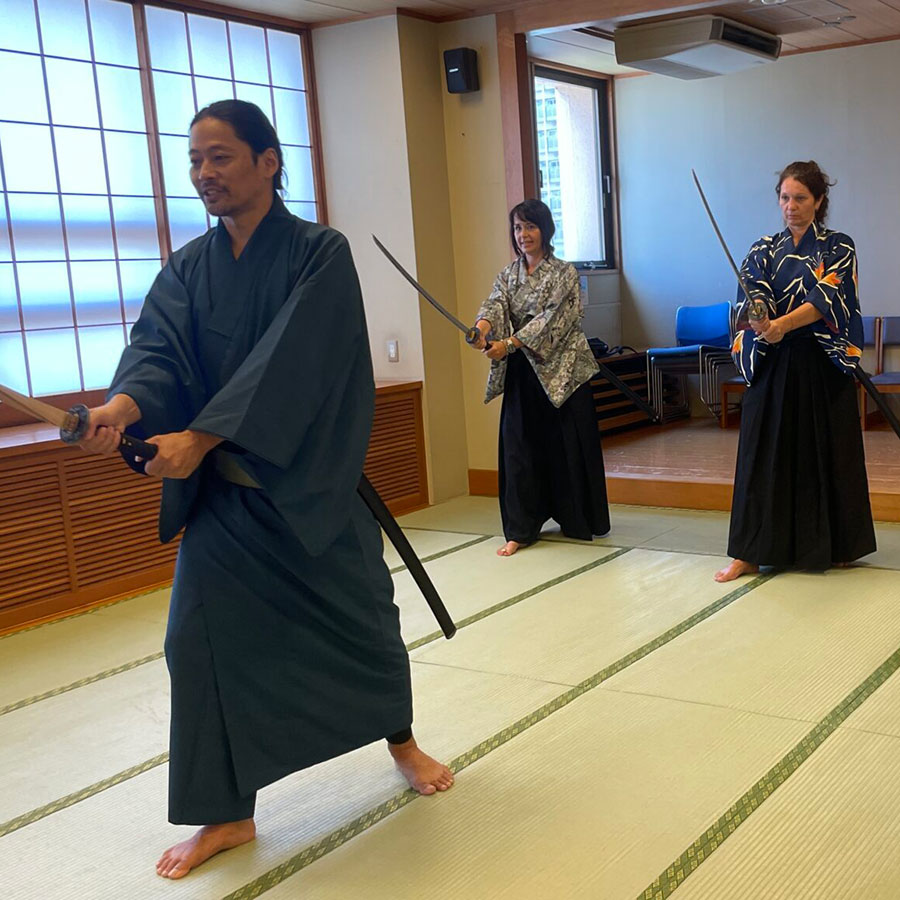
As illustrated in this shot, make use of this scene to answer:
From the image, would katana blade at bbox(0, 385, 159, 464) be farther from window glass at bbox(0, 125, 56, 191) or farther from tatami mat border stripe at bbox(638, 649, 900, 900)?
window glass at bbox(0, 125, 56, 191)

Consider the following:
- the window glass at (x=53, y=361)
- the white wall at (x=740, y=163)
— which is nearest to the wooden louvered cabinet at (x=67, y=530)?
the window glass at (x=53, y=361)

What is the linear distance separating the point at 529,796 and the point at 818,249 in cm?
226

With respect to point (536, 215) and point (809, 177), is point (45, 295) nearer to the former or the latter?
point (536, 215)

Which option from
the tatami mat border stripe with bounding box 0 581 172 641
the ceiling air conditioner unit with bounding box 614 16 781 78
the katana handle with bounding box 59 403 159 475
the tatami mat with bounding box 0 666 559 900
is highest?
the ceiling air conditioner unit with bounding box 614 16 781 78

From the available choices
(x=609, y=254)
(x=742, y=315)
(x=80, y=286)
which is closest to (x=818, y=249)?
(x=742, y=315)

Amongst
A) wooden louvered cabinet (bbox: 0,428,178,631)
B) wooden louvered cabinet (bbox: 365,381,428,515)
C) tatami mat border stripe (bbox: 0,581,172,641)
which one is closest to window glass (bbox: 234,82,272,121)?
wooden louvered cabinet (bbox: 365,381,428,515)

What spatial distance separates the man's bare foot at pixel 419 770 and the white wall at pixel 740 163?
5.37 metres

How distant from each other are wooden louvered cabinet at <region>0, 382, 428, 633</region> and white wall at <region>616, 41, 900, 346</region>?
177 inches

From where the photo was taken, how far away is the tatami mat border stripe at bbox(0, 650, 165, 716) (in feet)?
10.0

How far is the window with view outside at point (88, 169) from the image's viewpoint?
167 inches

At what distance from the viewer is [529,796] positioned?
7.54ft

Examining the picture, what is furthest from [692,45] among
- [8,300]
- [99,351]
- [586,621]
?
[8,300]

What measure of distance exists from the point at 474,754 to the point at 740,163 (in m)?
5.65

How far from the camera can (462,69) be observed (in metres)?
5.24
